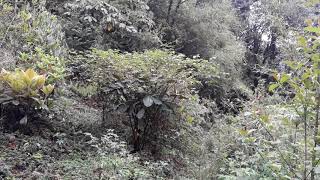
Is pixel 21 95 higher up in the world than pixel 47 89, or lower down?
lower down

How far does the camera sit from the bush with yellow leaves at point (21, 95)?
14.4ft

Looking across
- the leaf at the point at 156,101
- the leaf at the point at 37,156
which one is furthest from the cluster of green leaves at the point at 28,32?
the leaf at the point at 37,156

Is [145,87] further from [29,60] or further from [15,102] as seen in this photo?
[29,60]

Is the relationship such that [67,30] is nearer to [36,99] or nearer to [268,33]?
[36,99]

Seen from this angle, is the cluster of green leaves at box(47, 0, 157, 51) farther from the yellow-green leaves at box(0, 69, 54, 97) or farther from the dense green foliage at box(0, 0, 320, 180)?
the yellow-green leaves at box(0, 69, 54, 97)

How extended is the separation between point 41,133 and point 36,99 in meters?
0.51

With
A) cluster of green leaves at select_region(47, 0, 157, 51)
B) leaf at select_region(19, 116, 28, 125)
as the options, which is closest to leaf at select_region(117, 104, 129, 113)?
leaf at select_region(19, 116, 28, 125)

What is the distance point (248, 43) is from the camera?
1802 cm

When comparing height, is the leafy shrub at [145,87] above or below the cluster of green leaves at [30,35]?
below

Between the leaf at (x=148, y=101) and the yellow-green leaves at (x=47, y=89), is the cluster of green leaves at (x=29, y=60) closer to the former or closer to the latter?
the yellow-green leaves at (x=47, y=89)

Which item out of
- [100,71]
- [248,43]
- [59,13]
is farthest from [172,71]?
[248,43]

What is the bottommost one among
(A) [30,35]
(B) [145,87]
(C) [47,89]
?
(C) [47,89]

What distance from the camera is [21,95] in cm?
438

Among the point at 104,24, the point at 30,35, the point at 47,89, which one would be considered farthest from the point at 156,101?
the point at 104,24
